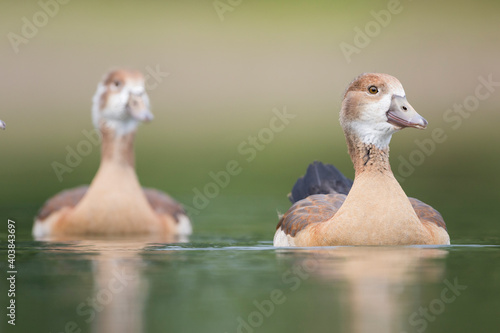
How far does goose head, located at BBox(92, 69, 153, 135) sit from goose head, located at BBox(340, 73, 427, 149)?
3.64 metres

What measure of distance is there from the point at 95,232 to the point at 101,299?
16.4ft

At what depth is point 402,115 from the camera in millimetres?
13719

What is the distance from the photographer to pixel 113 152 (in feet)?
57.3

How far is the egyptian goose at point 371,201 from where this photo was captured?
13.6 metres

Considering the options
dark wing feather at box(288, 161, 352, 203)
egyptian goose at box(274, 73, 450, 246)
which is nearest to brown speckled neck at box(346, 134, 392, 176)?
egyptian goose at box(274, 73, 450, 246)

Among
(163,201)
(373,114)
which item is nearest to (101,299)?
(373,114)

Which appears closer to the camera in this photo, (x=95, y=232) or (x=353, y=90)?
(x=353, y=90)

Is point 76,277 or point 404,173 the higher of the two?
point 404,173

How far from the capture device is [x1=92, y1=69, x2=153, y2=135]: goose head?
17.2 m

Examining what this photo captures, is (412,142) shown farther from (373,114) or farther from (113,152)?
(373,114)

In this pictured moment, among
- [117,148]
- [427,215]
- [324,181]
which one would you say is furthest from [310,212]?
[117,148]

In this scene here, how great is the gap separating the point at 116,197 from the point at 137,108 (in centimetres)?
116

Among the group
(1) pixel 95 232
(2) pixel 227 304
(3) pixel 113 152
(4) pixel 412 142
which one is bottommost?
(2) pixel 227 304

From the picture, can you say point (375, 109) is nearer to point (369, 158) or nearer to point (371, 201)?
point (369, 158)
